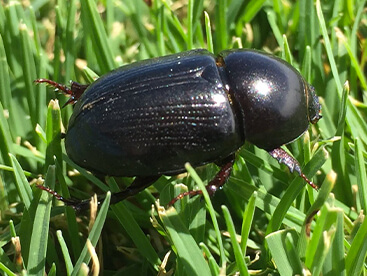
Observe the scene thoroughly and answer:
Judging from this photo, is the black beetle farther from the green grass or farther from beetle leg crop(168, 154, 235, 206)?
the green grass

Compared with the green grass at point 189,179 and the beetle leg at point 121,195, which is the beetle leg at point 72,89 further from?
the beetle leg at point 121,195

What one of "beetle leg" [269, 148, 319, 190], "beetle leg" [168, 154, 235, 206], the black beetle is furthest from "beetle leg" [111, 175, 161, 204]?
"beetle leg" [269, 148, 319, 190]

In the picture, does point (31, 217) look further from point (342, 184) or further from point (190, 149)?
point (342, 184)

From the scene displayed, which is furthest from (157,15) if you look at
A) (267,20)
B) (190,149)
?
(190,149)

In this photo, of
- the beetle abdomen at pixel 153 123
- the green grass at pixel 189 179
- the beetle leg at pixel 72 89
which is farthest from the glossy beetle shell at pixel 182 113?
the beetle leg at pixel 72 89

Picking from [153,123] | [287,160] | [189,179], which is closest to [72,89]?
[153,123]

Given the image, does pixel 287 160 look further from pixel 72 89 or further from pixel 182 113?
pixel 72 89
